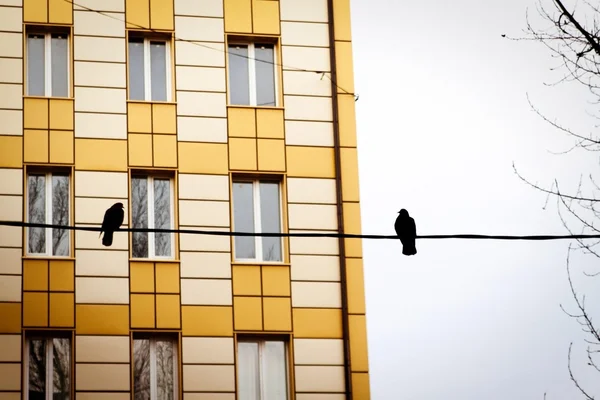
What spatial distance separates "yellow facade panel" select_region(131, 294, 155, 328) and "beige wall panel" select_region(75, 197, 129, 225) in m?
1.36

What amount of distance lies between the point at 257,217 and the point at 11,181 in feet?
13.8

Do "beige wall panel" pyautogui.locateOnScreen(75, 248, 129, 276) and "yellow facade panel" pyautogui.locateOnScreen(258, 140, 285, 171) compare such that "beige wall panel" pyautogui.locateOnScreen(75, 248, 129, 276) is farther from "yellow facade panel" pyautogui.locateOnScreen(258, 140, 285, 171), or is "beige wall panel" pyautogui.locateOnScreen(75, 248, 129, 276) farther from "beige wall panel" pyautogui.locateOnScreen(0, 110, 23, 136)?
"yellow facade panel" pyautogui.locateOnScreen(258, 140, 285, 171)

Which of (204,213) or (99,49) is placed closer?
(204,213)

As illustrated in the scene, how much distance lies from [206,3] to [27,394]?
24.8 feet

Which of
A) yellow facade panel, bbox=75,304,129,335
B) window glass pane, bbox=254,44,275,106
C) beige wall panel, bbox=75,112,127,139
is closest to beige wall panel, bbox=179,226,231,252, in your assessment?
yellow facade panel, bbox=75,304,129,335

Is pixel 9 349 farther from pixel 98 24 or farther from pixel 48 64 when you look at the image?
pixel 98 24

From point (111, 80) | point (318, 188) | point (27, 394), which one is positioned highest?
point (111, 80)

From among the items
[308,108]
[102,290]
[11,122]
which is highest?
[308,108]

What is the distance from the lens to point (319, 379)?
24094 millimetres

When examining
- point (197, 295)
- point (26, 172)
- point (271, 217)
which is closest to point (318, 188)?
point (271, 217)

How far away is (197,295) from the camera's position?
24.2m

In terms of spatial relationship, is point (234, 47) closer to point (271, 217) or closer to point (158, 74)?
point (158, 74)

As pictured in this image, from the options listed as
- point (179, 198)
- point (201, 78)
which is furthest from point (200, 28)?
point (179, 198)

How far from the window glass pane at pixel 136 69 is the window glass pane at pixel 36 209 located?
2212 mm
